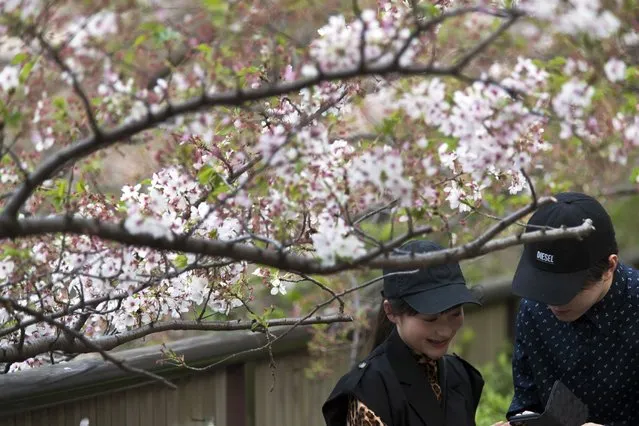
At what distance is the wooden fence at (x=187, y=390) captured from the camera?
3762 millimetres

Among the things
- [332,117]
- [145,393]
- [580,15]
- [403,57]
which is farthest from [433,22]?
[145,393]

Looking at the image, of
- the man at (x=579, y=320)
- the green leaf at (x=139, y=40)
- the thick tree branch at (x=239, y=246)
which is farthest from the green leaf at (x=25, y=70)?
the man at (x=579, y=320)

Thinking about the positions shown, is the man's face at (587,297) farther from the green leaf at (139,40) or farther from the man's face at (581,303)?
the green leaf at (139,40)

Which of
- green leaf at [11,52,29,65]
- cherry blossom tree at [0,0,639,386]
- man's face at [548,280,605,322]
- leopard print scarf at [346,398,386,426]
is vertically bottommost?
leopard print scarf at [346,398,386,426]

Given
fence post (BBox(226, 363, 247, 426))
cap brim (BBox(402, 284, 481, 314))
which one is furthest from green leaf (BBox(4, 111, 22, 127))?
fence post (BBox(226, 363, 247, 426))

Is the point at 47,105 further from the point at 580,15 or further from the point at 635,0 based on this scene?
the point at 635,0

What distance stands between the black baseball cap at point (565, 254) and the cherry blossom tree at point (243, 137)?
7.7 inches

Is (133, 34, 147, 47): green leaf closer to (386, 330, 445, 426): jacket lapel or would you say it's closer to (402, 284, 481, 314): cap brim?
(402, 284, 481, 314): cap brim

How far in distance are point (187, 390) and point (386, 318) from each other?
94 centimetres

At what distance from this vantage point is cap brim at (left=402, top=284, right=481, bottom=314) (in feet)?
12.1

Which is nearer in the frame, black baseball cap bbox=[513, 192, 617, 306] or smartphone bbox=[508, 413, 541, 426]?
black baseball cap bbox=[513, 192, 617, 306]

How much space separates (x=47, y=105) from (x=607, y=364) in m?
2.30

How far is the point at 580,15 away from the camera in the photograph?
2557 mm

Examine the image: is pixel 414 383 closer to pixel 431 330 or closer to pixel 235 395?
pixel 431 330
